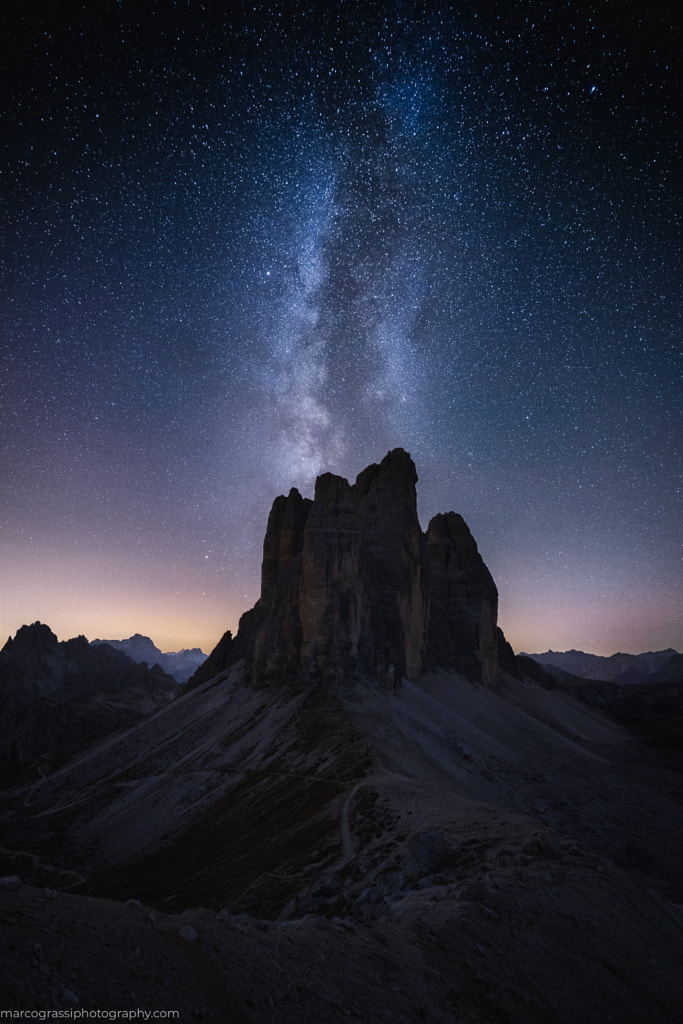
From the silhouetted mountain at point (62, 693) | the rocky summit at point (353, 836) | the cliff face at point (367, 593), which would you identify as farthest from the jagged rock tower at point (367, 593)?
the silhouetted mountain at point (62, 693)

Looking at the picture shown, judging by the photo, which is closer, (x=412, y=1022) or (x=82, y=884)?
(x=412, y=1022)

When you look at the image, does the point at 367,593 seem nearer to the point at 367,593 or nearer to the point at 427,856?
the point at 367,593

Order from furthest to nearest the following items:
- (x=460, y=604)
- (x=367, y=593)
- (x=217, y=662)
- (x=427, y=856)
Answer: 1. (x=460, y=604)
2. (x=217, y=662)
3. (x=367, y=593)
4. (x=427, y=856)

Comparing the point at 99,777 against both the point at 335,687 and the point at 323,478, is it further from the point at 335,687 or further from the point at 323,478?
the point at 323,478

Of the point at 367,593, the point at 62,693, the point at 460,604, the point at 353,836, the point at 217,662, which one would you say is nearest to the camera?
the point at 353,836

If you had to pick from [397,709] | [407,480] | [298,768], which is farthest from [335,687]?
[407,480]

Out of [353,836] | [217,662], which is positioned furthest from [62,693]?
[353,836]
